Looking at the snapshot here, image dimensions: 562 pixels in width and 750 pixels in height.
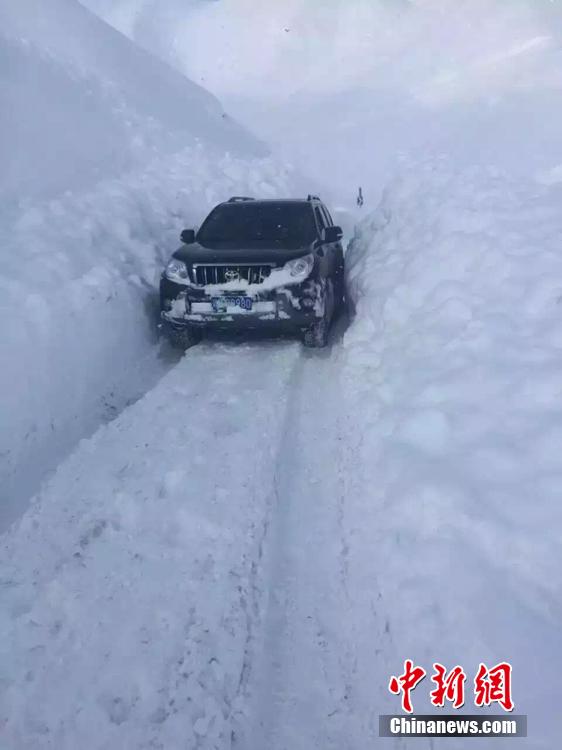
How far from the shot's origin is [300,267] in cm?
697

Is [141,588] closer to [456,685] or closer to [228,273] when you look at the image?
[456,685]

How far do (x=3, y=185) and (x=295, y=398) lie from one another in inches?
235

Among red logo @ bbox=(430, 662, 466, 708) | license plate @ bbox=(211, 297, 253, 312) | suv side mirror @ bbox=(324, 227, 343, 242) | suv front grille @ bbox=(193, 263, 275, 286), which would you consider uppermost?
suv side mirror @ bbox=(324, 227, 343, 242)

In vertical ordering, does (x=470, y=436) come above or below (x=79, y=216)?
below

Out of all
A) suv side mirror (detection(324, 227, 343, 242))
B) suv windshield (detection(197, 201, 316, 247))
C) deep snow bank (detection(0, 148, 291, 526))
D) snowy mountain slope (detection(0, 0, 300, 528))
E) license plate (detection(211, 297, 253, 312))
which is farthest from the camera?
suv side mirror (detection(324, 227, 343, 242))

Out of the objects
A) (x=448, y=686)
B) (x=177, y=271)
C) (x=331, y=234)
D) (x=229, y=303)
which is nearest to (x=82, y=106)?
(x=331, y=234)

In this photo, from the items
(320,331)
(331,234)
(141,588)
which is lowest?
(141,588)

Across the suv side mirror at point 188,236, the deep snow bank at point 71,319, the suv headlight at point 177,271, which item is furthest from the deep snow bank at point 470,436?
the deep snow bank at point 71,319

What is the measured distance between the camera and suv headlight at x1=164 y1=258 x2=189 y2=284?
7036 millimetres

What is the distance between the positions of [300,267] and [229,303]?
3.18 feet

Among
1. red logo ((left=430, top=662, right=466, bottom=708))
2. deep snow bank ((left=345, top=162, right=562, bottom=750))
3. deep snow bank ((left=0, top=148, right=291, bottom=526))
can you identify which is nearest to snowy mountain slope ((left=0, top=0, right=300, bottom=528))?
deep snow bank ((left=0, top=148, right=291, bottom=526))

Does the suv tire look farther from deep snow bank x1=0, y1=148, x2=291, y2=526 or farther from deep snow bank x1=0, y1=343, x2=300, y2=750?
deep snow bank x1=0, y1=343, x2=300, y2=750

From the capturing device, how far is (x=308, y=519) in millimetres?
3953

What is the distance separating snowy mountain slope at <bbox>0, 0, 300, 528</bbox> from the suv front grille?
1.08 m
